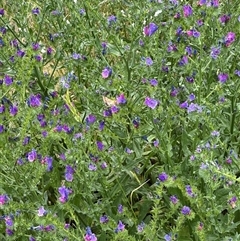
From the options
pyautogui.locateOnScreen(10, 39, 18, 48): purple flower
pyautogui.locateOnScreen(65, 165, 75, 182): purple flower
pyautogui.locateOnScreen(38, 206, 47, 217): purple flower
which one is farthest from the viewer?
pyautogui.locateOnScreen(10, 39, 18, 48): purple flower

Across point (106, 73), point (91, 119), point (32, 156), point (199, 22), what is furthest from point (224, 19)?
point (32, 156)

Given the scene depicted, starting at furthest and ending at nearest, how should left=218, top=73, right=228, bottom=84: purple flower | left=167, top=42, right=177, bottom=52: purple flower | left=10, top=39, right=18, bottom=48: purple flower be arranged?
left=10, top=39, right=18, bottom=48: purple flower → left=167, top=42, right=177, bottom=52: purple flower → left=218, top=73, right=228, bottom=84: purple flower

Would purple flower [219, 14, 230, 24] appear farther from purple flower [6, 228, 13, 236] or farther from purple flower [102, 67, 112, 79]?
purple flower [6, 228, 13, 236]

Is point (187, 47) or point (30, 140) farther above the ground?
point (187, 47)

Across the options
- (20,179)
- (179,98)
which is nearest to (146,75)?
(179,98)

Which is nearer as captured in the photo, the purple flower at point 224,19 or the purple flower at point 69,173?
the purple flower at point 69,173

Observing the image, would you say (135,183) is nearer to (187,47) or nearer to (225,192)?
(225,192)

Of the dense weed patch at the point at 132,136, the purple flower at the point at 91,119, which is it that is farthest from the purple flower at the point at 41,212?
the purple flower at the point at 91,119

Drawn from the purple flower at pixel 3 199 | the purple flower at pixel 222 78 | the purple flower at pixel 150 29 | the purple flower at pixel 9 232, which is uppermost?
the purple flower at pixel 150 29

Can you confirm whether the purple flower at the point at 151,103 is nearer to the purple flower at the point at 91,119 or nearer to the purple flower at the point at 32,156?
the purple flower at the point at 91,119

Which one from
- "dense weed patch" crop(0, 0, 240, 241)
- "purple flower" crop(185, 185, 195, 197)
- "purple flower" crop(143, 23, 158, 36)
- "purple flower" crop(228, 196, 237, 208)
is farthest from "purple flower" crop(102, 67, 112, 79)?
"purple flower" crop(228, 196, 237, 208)

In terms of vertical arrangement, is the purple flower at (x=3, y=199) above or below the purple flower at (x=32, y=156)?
below
